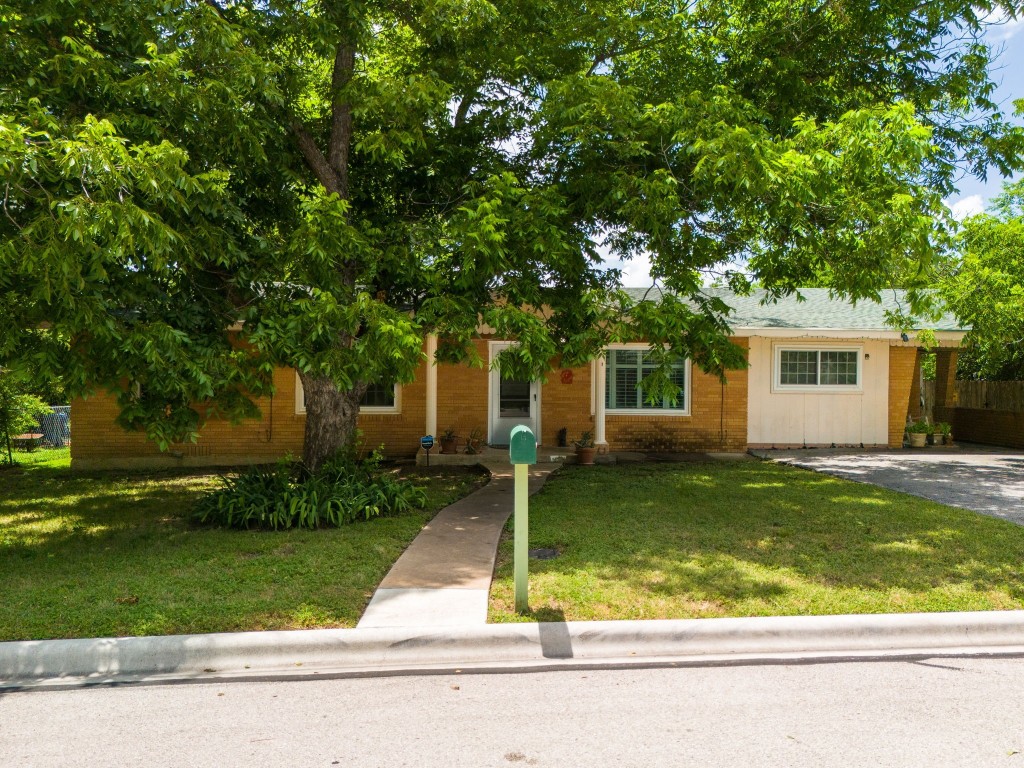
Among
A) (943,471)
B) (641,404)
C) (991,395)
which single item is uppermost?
(991,395)

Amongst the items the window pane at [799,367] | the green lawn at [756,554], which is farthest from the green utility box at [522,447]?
the window pane at [799,367]

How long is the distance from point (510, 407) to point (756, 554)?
876cm

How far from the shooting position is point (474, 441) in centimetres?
1452

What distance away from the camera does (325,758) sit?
142 inches

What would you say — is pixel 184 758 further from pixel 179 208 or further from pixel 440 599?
pixel 179 208

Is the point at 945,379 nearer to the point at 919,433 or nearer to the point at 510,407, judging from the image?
the point at 919,433

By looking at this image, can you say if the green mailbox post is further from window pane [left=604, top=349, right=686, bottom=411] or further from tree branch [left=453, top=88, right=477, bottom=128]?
window pane [left=604, top=349, right=686, bottom=411]

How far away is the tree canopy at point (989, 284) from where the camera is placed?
1424cm

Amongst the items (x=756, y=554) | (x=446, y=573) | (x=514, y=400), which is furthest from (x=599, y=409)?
(x=446, y=573)

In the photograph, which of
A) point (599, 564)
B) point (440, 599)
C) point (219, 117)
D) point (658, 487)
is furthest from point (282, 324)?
point (658, 487)

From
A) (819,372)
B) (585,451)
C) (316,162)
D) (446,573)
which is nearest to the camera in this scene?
(446,573)

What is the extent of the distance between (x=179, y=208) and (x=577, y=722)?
540cm

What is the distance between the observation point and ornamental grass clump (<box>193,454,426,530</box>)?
8.38m

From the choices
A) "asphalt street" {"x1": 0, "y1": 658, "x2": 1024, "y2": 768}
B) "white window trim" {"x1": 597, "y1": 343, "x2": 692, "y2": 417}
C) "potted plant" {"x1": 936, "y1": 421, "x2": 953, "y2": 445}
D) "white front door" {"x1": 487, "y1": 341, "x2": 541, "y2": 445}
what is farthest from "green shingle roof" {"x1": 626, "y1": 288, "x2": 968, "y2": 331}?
"asphalt street" {"x1": 0, "y1": 658, "x2": 1024, "y2": 768}
